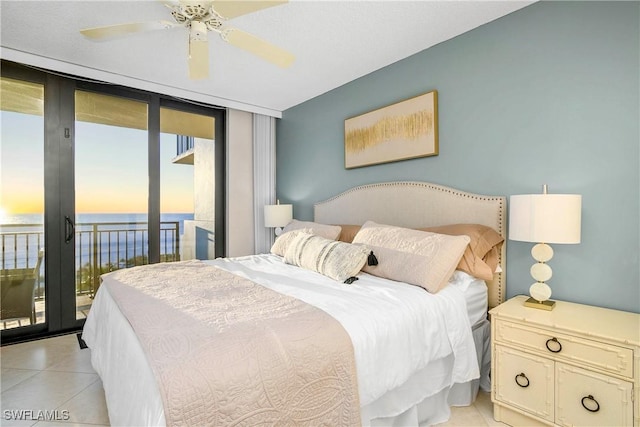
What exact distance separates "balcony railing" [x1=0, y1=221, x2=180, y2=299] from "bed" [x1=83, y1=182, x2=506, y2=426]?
132 cm

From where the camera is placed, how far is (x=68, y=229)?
10.2ft

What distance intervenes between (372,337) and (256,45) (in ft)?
6.06

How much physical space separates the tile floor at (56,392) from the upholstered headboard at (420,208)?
2.64 ft

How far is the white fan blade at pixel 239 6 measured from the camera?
1683 millimetres

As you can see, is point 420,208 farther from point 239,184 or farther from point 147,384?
point 239,184

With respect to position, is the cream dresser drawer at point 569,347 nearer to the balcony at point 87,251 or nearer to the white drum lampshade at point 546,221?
the white drum lampshade at point 546,221

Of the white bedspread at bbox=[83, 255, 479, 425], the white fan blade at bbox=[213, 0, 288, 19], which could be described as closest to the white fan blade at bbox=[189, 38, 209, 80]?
the white fan blade at bbox=[213, 0, 288, 19]

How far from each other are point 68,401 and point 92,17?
2502 millimetres

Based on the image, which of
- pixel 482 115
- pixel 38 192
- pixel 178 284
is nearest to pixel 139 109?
pixel 38 192

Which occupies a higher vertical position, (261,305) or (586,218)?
(586,218)

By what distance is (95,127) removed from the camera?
10.9 ft

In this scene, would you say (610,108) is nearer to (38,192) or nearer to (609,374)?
(609,374)

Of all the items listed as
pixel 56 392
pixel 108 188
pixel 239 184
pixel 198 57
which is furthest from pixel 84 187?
pixel 198 57

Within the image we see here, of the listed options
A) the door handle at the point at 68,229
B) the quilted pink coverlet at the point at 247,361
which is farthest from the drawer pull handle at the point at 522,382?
the door handle at the point at 68,229
